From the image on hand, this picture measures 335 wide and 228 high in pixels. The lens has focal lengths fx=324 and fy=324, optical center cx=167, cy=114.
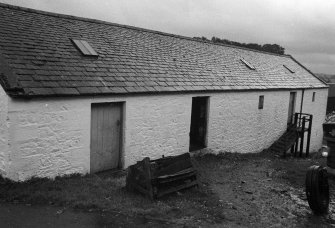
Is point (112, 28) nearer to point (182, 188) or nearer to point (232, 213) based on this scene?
point (182, 188)

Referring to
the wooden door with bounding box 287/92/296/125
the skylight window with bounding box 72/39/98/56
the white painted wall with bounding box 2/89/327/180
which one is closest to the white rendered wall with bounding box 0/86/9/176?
the white painted wall with bounding box 2/89/327/180

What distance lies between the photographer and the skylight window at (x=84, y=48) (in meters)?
10.7

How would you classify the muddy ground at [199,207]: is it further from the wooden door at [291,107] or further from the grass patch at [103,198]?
the wooden door at [291,107]

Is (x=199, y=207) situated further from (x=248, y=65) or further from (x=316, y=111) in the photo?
(x=316, y=111)

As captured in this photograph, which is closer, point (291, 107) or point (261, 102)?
point (261, 102)

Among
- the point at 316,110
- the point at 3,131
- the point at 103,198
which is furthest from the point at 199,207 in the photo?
the point at 316,110

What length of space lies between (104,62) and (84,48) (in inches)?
32.3

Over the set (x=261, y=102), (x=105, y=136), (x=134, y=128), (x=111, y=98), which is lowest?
(x=105, y=136)

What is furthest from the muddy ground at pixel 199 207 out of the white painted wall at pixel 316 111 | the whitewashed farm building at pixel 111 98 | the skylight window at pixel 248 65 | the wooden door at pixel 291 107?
the white painted wall at pixel 316 111

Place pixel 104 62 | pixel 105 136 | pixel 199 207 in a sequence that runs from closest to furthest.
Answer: pixel 199 207, pixel 105 136, pixel 104 62

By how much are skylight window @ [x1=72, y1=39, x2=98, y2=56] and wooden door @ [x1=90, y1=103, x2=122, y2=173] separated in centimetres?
210

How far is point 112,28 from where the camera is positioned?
1479 cm

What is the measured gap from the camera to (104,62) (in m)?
10.9

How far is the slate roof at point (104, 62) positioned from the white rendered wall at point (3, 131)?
0.32 meters
